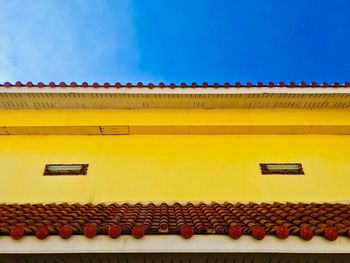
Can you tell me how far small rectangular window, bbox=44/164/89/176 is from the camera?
7.38 m

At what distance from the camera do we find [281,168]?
749 centimetres

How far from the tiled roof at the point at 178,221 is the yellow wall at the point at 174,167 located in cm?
116

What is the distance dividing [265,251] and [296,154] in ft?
14.9

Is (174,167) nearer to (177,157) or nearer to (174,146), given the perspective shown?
(177,157)

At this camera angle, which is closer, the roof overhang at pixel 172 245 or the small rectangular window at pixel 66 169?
the roof overhang at pixel 172 245

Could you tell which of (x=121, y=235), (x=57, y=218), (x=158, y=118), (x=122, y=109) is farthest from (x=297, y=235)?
(x=122, y=109)

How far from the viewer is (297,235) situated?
12.2 feet

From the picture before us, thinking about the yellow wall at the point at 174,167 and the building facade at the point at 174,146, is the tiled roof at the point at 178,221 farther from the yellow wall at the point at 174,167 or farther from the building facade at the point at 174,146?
the yellow wall at the point at 174,167

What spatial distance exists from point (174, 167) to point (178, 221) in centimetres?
302

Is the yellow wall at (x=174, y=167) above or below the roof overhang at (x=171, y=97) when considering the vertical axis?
below

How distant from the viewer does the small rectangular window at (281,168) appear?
742 centimetres

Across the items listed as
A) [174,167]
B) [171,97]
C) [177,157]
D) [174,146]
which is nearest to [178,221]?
[174,167]

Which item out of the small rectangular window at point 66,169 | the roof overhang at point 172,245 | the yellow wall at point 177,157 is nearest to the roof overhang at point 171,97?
the yellow wall at point 177,157

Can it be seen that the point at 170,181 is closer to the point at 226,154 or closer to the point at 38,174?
the point at 226,154
